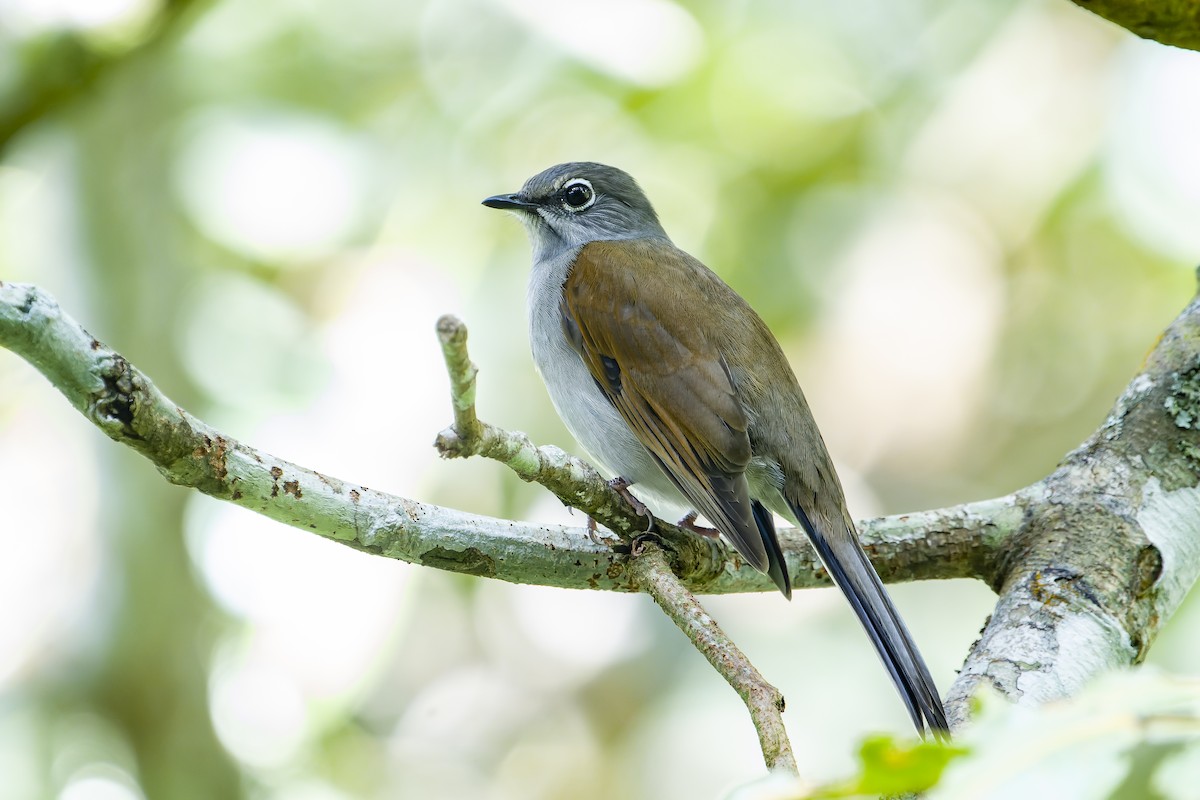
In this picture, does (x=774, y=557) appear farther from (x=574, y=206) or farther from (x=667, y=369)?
(x=574, y=206)

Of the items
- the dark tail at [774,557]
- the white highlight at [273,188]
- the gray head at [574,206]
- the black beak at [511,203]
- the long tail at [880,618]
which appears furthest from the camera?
the white highlight at [273,188]

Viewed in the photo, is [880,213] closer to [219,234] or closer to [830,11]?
[830,11]

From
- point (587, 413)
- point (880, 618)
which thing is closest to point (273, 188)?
point (587, 413)

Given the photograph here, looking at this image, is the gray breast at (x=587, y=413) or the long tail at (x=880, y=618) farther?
the gray breast at (x=587, y=413)

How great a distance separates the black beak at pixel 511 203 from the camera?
201 inches

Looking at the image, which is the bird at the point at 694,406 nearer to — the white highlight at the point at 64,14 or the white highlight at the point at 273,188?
the white highlight at the point at 273,188

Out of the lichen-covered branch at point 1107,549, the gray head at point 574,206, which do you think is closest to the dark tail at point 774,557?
the lichen-covered branch at point 1107,549

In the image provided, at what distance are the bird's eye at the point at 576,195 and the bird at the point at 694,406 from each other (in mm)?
509

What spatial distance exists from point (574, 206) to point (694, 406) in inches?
69.1

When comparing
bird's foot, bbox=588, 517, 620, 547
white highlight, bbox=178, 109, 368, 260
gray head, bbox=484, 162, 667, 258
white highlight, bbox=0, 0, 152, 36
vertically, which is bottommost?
bird's foot, bbox=588, 517, 620, 547

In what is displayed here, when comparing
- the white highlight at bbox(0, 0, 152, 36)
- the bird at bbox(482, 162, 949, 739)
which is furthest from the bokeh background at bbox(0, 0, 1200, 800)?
the bird at bbox(482, 162, 949, 739)

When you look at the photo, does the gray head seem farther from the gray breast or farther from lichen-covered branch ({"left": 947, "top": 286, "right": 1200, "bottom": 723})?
lichen-covered branch ({"left": 947, "top": 286, "right": 1200, "bottom": 723})

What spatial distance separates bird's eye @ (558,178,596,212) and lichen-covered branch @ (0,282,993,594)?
2.13m

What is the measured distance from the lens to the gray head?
5.21m
